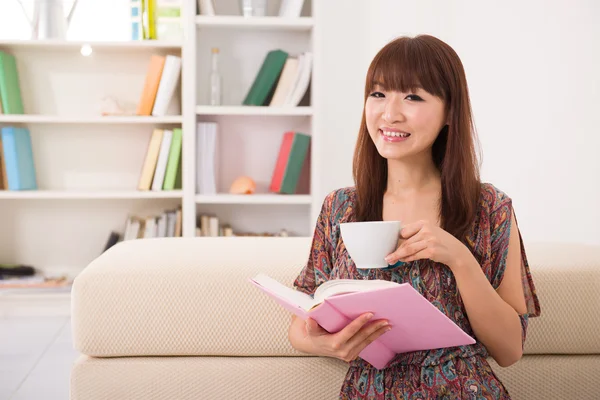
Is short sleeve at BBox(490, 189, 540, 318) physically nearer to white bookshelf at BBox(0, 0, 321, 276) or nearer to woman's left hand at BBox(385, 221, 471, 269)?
woman's left hand at BBox(385, 221, 471, 269)

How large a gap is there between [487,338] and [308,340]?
31 cm

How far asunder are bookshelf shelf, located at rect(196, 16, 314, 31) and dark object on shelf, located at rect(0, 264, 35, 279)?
4.69 feet

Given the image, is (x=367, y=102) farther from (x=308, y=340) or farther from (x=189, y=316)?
(x=189, y=316)

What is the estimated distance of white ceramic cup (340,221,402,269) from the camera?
3.52 ft

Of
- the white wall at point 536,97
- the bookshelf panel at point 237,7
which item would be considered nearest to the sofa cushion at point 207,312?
the white wall at point 536,97

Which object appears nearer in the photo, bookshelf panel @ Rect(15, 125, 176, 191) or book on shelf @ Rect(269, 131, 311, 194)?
book on shelf @ Rect(269, 131, 311, 194)

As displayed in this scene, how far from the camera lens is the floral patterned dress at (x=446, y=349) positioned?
1.18m

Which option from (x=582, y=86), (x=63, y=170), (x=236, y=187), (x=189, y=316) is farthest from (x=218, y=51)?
(x=189, y=316)

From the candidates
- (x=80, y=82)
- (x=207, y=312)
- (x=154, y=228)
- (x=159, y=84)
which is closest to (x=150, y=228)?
(x=154, y=228)

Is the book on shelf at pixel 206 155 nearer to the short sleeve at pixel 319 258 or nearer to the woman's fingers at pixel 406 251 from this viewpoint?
the short sleeve at pixel 319 258

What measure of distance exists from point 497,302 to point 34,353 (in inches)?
78.1

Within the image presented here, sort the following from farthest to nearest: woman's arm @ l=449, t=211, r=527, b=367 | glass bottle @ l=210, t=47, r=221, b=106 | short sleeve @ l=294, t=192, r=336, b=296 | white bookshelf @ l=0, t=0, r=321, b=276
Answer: white bookshelf @ l=0, t=0, r=321, b=276 → glass bottle @ l=210, t=47, r=221, b=106 → short sleeve @ l=294, t=192, r=336, b=296 → woman's arm @ l=449, t=211, r=527, b=367

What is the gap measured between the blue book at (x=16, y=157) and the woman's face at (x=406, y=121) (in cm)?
248

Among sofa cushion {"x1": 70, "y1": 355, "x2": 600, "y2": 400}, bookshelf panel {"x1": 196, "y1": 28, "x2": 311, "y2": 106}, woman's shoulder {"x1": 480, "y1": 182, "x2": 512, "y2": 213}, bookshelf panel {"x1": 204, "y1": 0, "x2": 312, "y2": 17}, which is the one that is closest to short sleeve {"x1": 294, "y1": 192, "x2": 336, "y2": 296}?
sofa cushion {"x1": 70, "y1": 355, "x2": 600, "y2": 400}
